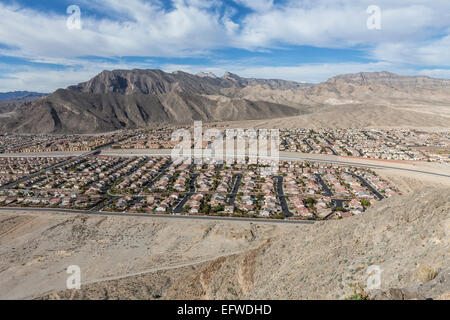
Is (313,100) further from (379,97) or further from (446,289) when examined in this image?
(446,289)
